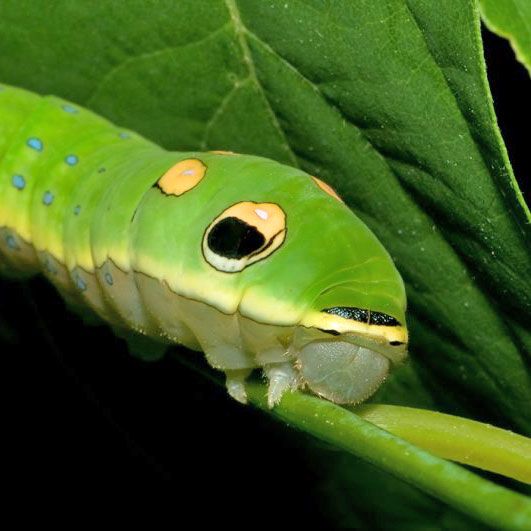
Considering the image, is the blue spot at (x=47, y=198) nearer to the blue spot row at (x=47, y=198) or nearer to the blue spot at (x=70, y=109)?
the blue spot row at (x=47, y=198)

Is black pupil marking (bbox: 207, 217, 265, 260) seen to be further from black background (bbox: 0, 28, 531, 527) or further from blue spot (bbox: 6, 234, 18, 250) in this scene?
black background (bbox: 0, 28, 531, 527)

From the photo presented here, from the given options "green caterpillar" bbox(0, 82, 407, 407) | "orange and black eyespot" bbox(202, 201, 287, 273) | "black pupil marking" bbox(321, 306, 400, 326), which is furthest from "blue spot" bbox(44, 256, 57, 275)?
"black pupil marking" bbox(321, 306, 400, 326)

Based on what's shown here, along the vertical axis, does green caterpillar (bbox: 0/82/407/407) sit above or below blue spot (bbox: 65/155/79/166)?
above

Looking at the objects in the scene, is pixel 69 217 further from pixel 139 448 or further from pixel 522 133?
pixel 522 133

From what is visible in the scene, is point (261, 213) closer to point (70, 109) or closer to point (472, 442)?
point (472, 442)

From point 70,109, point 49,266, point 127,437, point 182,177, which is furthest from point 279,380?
point 127,437
